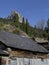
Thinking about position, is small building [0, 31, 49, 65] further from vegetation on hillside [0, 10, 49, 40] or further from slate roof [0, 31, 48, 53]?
vegetation on hillside [0, 10, 49, 40]

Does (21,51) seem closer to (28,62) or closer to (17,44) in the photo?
(17,44)

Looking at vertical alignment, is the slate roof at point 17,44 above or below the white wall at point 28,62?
above

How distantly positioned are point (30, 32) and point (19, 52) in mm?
39228

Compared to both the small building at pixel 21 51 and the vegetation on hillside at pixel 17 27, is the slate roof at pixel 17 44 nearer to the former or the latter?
the small building at pixel 21 51

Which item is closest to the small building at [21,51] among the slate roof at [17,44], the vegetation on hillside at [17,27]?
the slate roof at [17,44]

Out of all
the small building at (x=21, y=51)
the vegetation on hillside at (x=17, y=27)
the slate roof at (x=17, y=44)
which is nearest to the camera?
the small building at (x=21, y=51)

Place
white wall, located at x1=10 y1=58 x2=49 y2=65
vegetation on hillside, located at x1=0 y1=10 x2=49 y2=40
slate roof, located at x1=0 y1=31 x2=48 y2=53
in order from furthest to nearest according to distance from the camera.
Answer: vegetation on hillside, located at x1=0 y1=10 x2=49 y2=40 → slate roof, located at x1=0 y1=31 x2=48 y2=53 → white wall, located at x1=10 y1=58 x2=49 y2=65

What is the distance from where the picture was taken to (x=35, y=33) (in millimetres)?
68938

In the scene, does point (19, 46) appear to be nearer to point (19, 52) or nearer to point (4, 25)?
point (19, 52)

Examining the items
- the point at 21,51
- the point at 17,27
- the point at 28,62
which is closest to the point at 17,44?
the point at 21,51

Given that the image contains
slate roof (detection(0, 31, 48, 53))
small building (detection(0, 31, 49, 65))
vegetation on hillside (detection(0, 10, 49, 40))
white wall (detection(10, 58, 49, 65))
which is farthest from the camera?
vegetation on hillside (detection(0, 10, 49, 40))

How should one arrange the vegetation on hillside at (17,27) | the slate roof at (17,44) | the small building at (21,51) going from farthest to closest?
the vegetation on hillside at (17,27)
the slate roof at (17,44)
the small building at (21,51)

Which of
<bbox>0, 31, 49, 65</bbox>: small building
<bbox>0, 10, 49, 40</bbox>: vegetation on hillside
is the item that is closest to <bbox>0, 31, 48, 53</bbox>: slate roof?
<bbox>0, 31, 49, 65</bbox>: small building

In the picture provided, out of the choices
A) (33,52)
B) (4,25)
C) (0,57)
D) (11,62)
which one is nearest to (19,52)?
(33,52)
